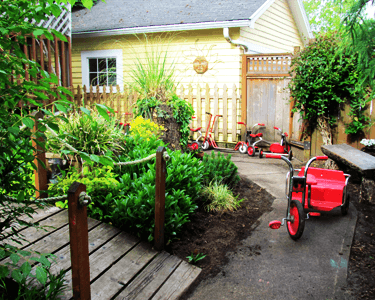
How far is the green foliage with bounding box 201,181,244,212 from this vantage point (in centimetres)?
475

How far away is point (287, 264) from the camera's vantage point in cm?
349

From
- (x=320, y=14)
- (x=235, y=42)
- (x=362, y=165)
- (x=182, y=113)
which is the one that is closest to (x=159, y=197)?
(x=182, y=113)

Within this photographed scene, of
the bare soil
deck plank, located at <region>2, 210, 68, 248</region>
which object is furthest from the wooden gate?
deck plank, located at <region>2, 210, 68, 248</region>

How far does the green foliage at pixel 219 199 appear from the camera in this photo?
475 centimetres

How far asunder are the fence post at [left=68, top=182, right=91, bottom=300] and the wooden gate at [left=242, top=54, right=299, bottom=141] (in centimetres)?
→ 722

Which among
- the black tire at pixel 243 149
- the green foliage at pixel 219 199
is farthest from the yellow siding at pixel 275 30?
the green foliage at pixel 219 199

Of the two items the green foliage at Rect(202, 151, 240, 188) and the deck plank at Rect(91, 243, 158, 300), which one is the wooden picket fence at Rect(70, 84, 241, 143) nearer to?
the green foliage at Rect(202, 151, 240, 188)

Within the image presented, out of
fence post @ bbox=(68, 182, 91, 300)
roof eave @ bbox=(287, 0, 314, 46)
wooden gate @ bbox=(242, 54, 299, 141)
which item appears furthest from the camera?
roof eave @ bbox=(287, 0, 314, 46)

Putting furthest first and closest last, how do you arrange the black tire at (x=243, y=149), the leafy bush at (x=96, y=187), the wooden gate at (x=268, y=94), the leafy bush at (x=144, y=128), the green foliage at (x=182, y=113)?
the black tire at (x=243, y=149) < the wooden gate at (x=268, y=94) < the green foliage at (x=182, y=113) < the leafy bush at (x=144, y=128) < the leafy bush at (x=96, y=187)

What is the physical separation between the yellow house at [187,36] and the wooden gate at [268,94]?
0.32m

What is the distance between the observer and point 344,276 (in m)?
3.25

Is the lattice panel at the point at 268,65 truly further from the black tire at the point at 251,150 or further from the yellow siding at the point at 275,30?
the black tire at the point at 251,150

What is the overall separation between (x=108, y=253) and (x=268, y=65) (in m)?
7.05

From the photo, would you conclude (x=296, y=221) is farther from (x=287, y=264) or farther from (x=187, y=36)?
(x=187, y=36)
